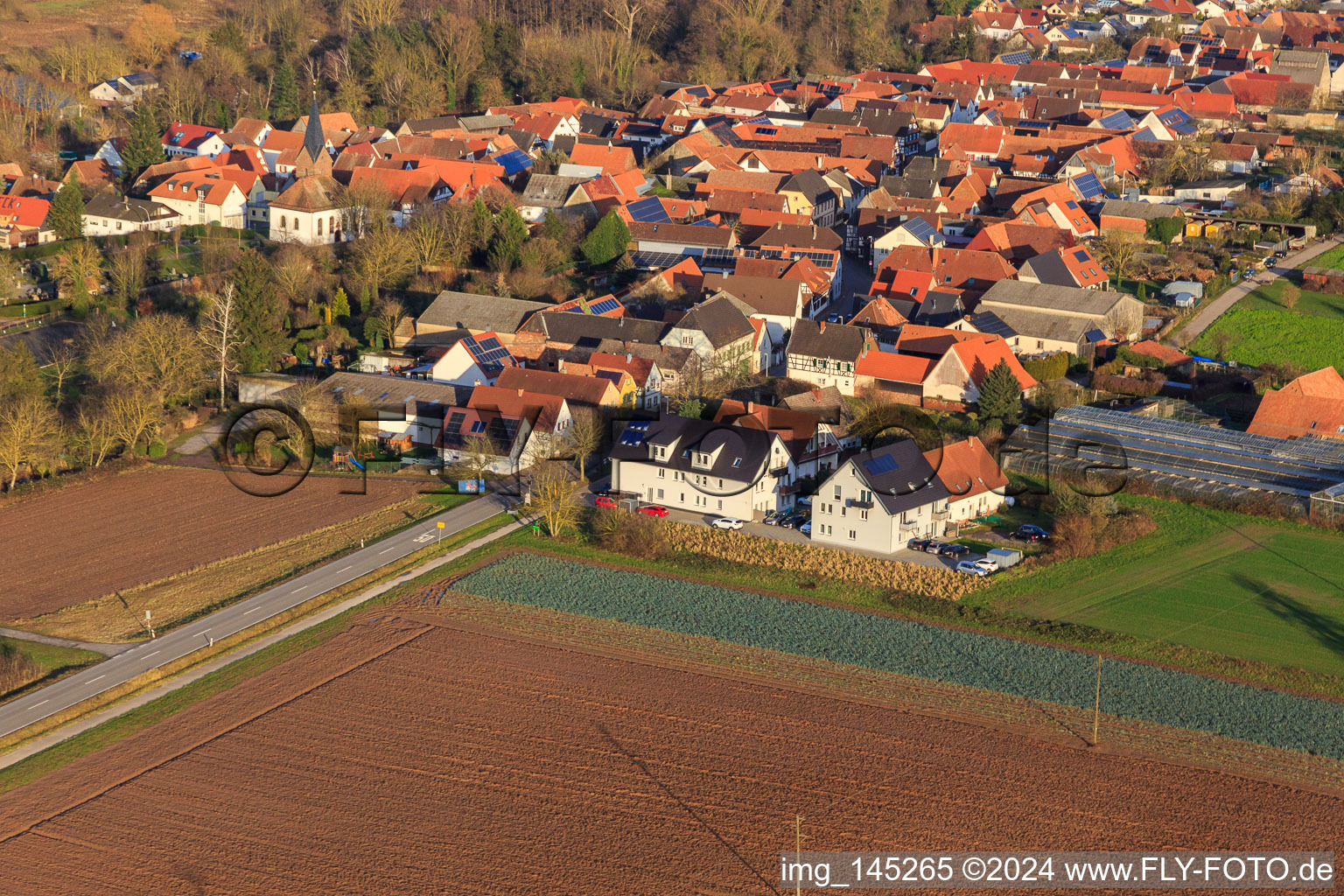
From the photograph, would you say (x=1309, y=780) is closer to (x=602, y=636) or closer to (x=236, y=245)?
(x=602, y=636)

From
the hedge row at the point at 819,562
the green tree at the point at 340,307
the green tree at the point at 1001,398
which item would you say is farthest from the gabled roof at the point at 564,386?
the green tree at the point at 340,307

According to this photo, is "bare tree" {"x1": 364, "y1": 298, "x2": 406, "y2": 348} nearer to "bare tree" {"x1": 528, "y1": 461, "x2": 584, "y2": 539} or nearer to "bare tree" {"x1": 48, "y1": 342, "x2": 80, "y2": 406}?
"bare tree" {"x1": 48, "y1": 342, "x2": 80, "y2": 406}

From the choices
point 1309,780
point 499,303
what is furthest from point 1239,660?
point 499,303

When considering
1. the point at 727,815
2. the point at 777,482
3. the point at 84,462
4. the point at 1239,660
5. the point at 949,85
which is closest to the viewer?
the point at 727,815

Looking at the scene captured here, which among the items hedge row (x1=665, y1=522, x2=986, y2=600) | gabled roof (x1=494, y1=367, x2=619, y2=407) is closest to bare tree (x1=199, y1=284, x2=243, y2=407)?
gabled roof (x1=494, y1=367, x2=619, y2=407)

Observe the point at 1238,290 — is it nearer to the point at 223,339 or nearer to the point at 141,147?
the point at 223,339

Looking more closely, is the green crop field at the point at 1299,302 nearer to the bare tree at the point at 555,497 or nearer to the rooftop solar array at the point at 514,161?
the bare tree at the point at 555,497

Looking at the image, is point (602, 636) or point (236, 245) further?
point (236, 245)
